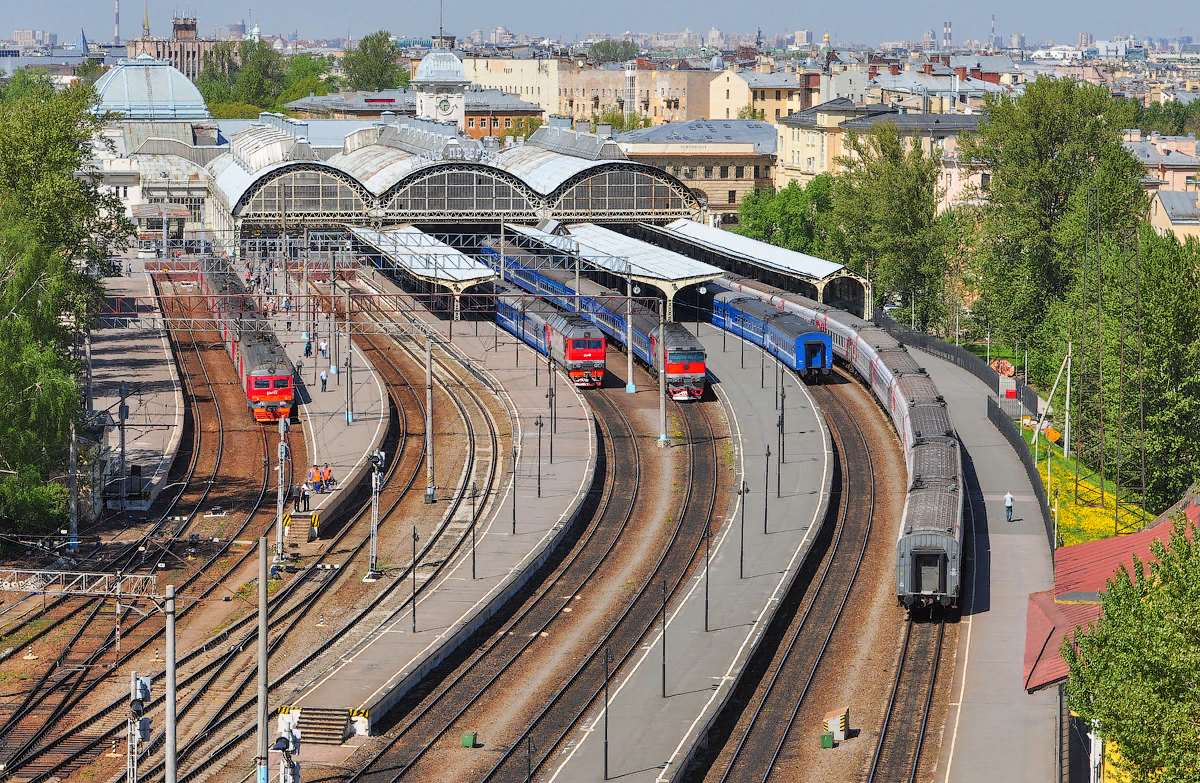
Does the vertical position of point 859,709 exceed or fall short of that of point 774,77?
it falls short

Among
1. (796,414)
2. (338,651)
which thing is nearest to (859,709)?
(338,651)

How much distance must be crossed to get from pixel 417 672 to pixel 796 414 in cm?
2920

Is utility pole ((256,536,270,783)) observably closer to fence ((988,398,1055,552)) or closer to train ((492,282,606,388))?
fence ((988,398,1055,552))

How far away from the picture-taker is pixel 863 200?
286 feet

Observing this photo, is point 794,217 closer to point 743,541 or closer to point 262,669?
point 743,541

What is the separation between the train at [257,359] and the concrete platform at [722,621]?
16.4 m

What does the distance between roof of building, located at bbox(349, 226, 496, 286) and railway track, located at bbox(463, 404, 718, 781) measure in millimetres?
22099

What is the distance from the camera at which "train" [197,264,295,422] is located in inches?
2458

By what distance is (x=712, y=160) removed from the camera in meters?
126

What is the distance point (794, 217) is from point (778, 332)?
3540 cm

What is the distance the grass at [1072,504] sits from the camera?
51.2 meters

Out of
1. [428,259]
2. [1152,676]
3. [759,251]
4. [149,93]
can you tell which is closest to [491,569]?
[1152,676]

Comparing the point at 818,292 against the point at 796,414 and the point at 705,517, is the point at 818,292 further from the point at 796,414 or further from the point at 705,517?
the point at 705,517

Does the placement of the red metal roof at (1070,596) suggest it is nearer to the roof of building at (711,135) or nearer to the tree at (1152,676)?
the tree at (1152,676)
